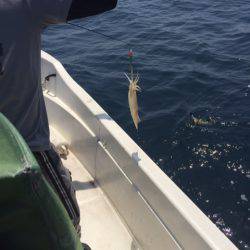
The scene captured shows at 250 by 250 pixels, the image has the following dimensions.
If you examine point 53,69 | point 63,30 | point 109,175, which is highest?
point 53,69

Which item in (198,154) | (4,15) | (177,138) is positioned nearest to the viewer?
(4,15)

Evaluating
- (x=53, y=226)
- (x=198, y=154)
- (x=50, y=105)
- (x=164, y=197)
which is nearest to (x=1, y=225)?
(x=53, y=226)

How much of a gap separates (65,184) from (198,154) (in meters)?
3.66

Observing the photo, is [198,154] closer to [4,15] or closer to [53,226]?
[4,15]

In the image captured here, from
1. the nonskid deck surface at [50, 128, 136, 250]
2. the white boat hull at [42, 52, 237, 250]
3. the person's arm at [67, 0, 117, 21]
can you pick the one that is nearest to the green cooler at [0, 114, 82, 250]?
the person's arm at [67, 0, 117, 21]

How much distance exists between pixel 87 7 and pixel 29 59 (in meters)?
0.38

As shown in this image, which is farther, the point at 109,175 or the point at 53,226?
the point at 109,175

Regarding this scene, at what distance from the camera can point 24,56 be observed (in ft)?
6.50

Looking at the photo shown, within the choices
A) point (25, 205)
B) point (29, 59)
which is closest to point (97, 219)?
point (29, 59)

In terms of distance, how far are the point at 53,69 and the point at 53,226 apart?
12.5 ft

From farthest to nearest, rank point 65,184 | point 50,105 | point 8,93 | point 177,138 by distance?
point 177,138 < point 50,105 < point 65,184 < point 8,93

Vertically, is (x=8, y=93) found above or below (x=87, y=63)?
above

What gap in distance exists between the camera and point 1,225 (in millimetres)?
1134

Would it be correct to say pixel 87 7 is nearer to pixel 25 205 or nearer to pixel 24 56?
pixel 24 56
